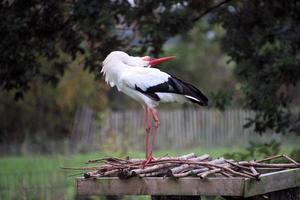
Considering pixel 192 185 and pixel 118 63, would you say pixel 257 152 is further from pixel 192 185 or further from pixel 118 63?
pixel 192 185

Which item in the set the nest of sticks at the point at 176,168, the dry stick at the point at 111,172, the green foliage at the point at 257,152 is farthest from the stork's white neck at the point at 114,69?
the green foliage at the point at 257,152

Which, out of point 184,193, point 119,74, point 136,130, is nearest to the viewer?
point 184,193

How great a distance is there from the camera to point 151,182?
18.9 feet

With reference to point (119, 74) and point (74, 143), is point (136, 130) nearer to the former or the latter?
point (74, 143)

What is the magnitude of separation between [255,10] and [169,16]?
1256 millimetres

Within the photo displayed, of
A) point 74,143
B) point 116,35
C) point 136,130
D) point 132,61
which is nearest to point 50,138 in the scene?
point 74,143

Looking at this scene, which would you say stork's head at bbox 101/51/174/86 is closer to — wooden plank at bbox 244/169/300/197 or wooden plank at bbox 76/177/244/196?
wooden plank at bbox 76/177/244/196

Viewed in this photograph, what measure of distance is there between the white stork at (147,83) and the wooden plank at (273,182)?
1117 mm

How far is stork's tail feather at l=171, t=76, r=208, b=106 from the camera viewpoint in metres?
6.70

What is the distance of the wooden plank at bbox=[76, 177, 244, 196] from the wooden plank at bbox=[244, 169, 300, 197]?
0.09m

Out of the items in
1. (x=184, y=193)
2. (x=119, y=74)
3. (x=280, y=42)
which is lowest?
(x=184, y=193)

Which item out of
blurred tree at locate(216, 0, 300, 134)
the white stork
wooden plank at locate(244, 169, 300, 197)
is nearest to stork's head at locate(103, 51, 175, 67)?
the white stork

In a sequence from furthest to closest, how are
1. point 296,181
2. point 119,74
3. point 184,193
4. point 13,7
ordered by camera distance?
1. point 13,7
2. point 119,74
3. point 296,181
4. point 184,193

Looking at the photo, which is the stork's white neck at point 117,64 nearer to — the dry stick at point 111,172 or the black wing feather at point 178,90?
the black wing feather at point 178,90
